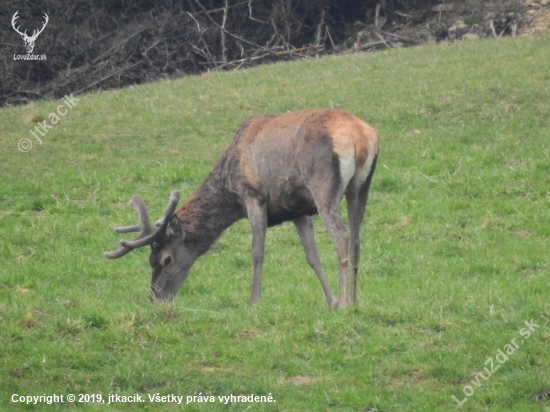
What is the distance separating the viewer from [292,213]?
33.2 feet

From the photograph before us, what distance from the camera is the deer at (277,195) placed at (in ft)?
30.4

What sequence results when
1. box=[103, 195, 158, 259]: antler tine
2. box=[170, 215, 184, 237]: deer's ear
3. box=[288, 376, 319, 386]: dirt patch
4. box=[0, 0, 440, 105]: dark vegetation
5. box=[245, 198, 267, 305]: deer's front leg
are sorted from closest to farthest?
box=[288, 376, 319, 386]: dirt patch
box=[245, 198, 267, 305]: deer's front leg
box=[103, 195, 158, 259]: antler tine
box=[170, 215, 184, 237]: deer's ear
box=[0, 0, 440, 105]: dark vegetation

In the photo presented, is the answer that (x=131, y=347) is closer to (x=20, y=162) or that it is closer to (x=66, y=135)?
(x=20, y=162)

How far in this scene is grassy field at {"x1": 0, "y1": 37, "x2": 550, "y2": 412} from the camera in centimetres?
788

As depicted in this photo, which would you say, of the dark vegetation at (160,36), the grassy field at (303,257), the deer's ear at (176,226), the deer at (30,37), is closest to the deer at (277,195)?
the deer's ear at (176,226)

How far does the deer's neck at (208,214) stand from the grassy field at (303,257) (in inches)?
20.9

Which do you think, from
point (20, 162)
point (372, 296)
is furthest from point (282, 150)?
point (20, 162)

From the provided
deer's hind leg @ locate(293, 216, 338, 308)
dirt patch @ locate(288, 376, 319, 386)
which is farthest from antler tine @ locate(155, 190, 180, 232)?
dirt patch @ locate(288, 376, 319, 386)

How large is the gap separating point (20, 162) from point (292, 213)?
7.60m

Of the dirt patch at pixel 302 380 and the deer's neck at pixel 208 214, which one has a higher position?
the dirt patch at pixel 302 380

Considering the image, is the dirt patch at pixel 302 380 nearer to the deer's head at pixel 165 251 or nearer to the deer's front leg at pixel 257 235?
the deer's front leg at pixel 257 235

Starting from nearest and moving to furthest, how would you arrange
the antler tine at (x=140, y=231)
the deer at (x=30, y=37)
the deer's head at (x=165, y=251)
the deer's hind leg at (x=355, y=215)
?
1. the deer's hind leg at (x=355, y=215)
2. the antler tine at (x=140, y=231)
3. the deer's head at (x=165, y=251)
4. the deer at (x=30, y=37)

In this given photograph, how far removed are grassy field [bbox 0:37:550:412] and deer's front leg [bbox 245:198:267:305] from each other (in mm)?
181

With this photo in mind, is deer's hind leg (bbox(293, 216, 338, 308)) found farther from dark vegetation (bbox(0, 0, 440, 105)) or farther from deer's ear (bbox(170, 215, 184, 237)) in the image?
dark vegetation (bbox(0, 0, 440, 105))
